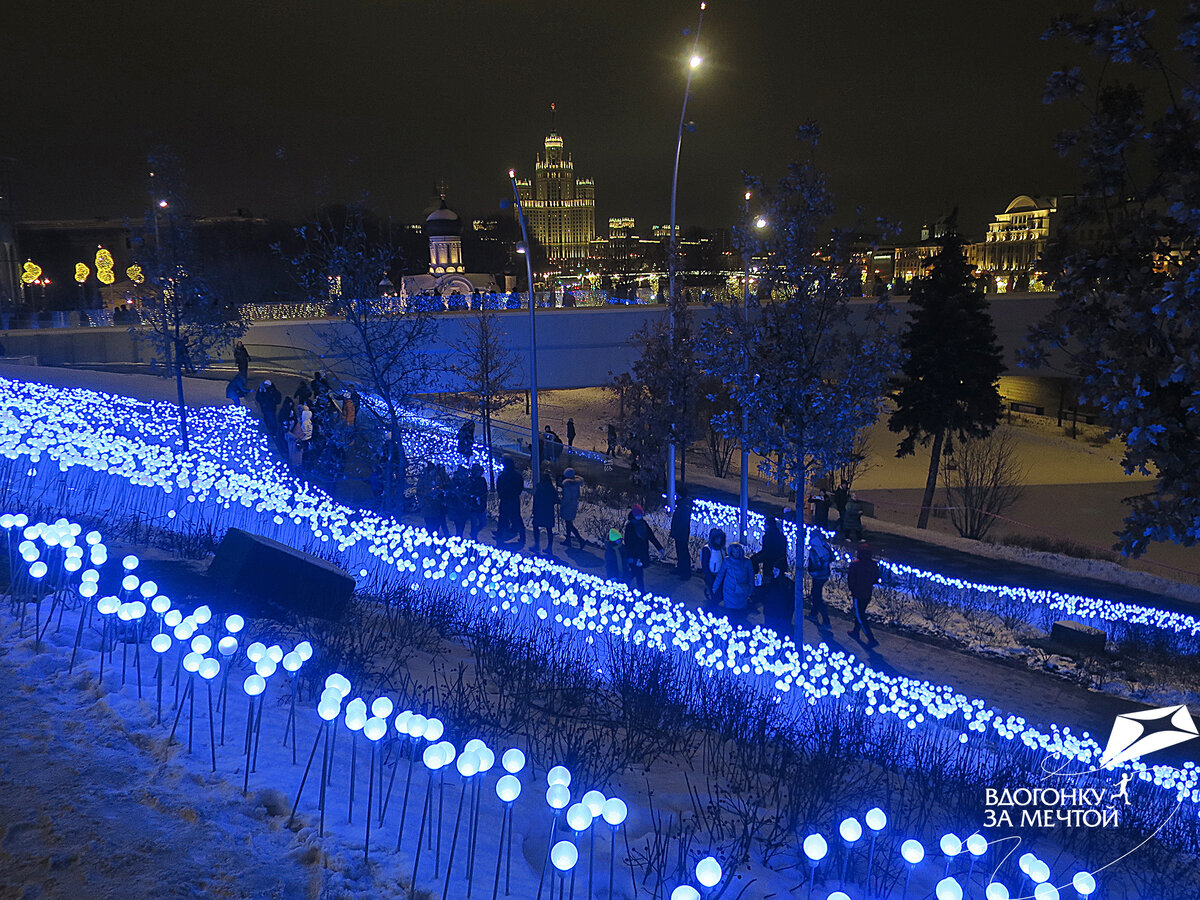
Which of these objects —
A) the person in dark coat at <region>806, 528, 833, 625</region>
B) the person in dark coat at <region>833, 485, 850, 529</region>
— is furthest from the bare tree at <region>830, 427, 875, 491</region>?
the person in dark coat at <region>806, 528, 833, 625</region>

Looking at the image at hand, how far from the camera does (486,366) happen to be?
26.3 metres

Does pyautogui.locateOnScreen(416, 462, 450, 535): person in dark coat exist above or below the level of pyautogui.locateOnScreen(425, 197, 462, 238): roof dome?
below

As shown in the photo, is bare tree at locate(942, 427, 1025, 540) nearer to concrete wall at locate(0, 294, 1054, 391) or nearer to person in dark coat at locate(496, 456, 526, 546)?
concrete wall at locate(0, 294, 1054, 391)

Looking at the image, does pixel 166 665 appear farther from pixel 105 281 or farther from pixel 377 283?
pixel 105 281

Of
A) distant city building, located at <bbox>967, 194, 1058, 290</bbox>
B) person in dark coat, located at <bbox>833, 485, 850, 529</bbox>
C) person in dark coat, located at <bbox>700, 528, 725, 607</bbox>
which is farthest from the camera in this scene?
distant city building, located at <bbox>967, 194, 1058, 290</bbox>

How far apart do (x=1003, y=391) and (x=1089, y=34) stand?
184 ft

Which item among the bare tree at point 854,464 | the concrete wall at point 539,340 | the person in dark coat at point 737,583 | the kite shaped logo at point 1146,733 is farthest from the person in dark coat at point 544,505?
the concrete wall at point 539,340

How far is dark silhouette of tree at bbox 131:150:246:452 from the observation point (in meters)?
16.2

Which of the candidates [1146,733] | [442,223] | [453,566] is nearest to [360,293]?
[453,566]

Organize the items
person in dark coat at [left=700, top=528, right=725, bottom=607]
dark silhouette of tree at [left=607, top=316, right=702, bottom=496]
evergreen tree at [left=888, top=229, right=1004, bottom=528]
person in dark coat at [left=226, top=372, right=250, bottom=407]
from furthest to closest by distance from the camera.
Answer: evergreen tree at [left=888, top=229, right=1004, bottom=528] → person in dark coat at [left=226, top=372, right=250, bottom=407] → dark silhouette of tree at [left=607, top=316, right=702, bottom=496] → person in dark coat at [left=700, top=528, right=725, bottom=607]

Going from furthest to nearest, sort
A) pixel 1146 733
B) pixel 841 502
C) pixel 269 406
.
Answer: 1. pixel 841 502
2. pixel 269 406
3. pixel 1146 733

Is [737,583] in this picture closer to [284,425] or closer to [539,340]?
[284,425]

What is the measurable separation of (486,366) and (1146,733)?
21.0 m

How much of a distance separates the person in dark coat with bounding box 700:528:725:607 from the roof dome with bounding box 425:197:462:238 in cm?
7297
